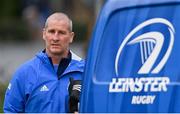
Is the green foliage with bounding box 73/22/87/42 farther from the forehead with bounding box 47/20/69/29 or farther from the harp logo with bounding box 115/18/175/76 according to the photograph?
the harp logo with bounding box 115/18/175/76

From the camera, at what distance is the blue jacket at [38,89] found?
7.38 m

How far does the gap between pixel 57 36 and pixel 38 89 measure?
1.43 ft

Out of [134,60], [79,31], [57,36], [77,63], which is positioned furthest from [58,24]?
[79,31]

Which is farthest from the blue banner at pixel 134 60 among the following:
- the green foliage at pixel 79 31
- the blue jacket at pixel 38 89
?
the green foliage at pixel 79 31

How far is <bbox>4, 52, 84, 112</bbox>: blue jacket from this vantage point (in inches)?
291

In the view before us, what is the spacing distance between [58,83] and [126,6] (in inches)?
45.7

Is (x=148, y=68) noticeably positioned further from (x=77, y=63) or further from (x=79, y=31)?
(x=79, y=31)

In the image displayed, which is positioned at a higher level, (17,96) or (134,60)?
(134,60)

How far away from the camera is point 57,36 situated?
7.46 metres

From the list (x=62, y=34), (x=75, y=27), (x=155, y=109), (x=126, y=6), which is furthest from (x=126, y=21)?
(x=75, y=27)

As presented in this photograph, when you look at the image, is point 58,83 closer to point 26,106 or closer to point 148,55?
point 26,106

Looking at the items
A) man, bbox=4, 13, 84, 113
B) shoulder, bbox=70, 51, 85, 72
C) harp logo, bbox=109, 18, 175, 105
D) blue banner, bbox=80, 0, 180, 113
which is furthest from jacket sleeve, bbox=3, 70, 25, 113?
harp logo, bbox=109, 18, 175, 105

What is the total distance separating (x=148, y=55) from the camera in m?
6.33

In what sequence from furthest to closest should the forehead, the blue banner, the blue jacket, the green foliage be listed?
the green foliage
the forehead
the blue jacket
the blue banner
